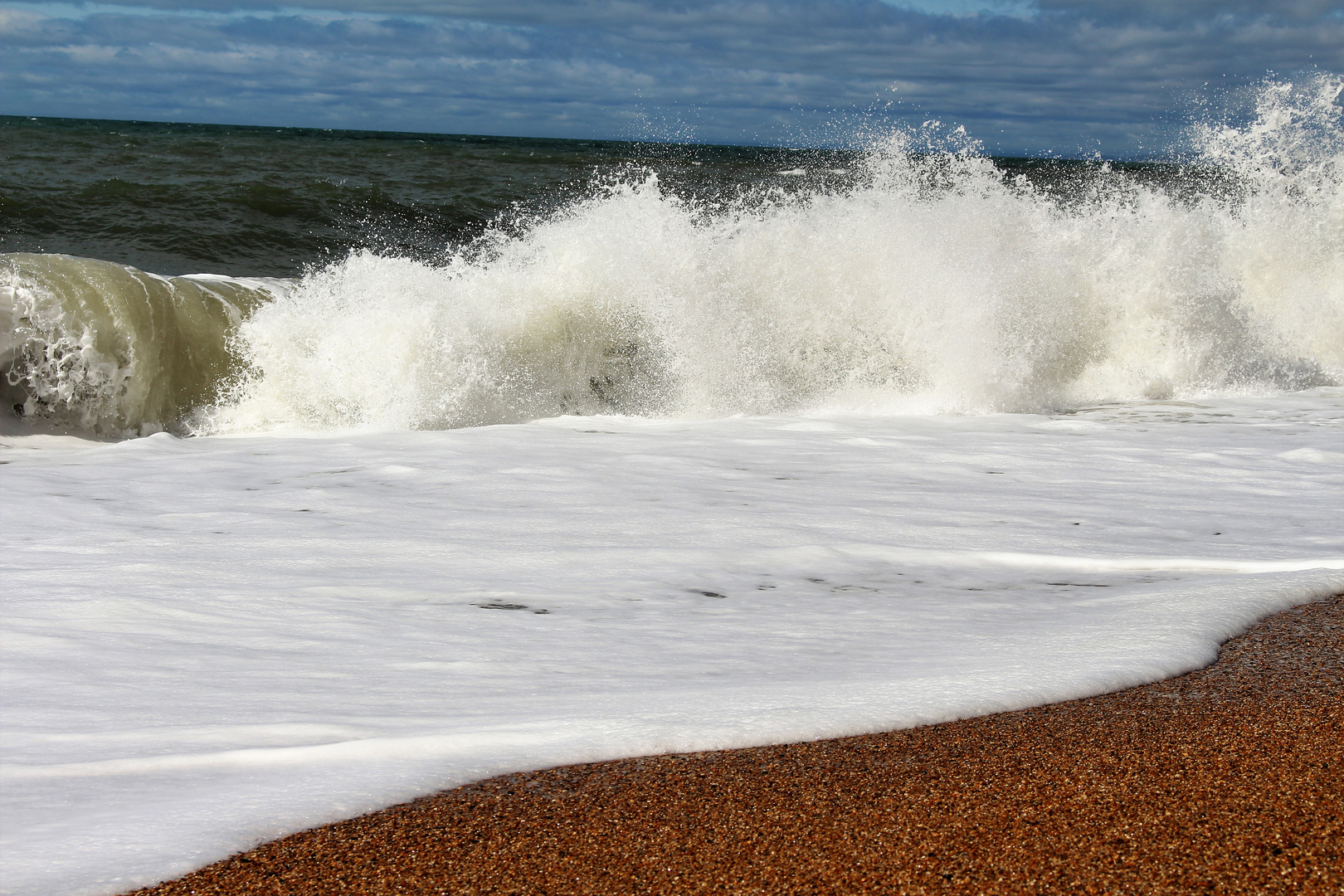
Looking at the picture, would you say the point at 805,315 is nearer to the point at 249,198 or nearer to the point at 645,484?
the point at 645,484

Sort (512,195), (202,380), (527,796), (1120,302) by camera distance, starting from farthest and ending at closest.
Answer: (512,195), (1120,302), (202,380), (527,796)

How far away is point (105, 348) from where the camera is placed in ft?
19.6

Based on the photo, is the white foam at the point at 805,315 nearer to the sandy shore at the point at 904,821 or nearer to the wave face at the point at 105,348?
the wave face at the point at 105,348

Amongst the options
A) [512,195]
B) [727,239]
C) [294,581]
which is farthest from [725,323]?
[512,195]

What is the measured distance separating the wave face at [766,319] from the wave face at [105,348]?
2 centimetres

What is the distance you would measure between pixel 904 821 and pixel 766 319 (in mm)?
5491

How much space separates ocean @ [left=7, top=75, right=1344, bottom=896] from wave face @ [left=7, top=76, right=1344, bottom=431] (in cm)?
3

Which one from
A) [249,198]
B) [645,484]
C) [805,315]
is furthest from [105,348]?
[249,198]

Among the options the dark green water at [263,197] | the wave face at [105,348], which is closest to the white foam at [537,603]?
the wave face at [105,348]

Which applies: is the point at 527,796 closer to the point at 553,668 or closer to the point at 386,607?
the point at 553,668

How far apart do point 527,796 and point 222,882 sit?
0.44 meters

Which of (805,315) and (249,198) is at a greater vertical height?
(249,198)

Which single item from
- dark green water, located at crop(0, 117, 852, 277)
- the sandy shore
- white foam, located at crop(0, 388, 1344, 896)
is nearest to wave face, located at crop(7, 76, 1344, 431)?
white foam, located at crop(0, 388, 1344, 896)

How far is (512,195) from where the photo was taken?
18.1 meters
